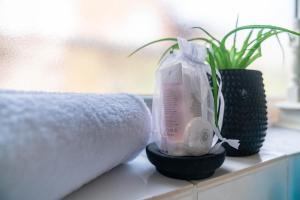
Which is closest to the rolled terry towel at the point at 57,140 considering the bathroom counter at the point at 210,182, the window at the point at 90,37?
the bathroom counter at the point at 210,182

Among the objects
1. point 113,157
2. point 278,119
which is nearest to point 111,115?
point 113,157

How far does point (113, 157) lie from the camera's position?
0.37m

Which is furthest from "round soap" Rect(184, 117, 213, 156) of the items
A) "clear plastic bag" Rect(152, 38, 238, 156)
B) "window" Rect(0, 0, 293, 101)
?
"window" Rect(0, 0, 293, 101)

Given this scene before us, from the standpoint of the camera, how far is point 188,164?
35cm

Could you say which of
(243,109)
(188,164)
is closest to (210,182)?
(188,164)

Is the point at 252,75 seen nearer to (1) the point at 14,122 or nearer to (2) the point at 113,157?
(2) the point at 113,157

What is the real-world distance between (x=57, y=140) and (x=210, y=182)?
227 millimetres

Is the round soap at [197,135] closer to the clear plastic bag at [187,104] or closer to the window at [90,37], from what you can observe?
the clear plastic bag at [187,104]

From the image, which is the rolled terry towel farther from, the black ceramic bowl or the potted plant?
the potted plant

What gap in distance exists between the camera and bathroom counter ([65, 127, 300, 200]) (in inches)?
13.4

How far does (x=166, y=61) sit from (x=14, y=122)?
238mm

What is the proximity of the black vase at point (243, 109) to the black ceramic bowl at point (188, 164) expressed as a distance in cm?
11

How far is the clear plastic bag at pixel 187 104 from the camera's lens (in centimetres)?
37

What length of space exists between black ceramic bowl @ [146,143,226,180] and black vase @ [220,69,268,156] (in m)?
0.11
